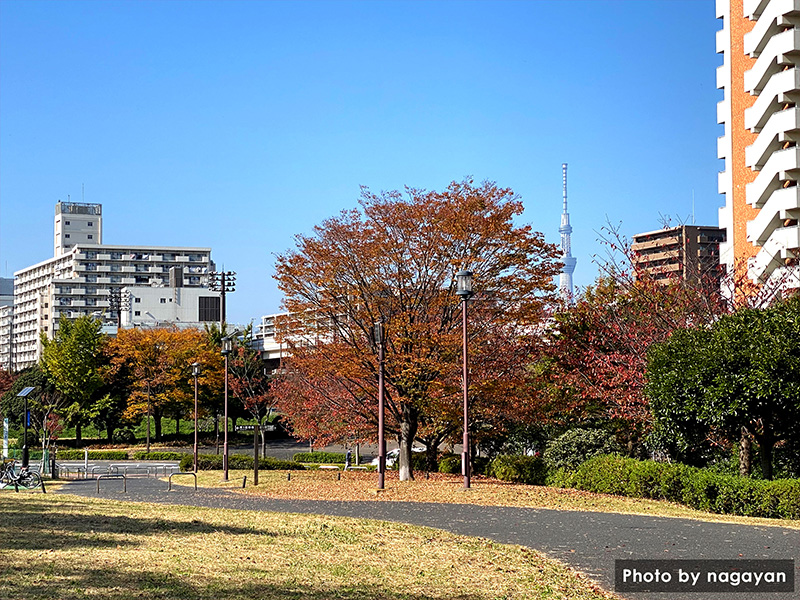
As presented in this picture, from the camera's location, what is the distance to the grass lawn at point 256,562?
9594 mm

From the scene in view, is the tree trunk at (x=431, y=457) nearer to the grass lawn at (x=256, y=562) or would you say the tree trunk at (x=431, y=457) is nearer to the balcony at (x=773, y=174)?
the balcony at (x=773, y=174)

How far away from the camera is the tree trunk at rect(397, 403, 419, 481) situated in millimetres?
30828

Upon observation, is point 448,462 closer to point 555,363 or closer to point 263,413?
point 555,363

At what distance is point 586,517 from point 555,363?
1226 centimetres

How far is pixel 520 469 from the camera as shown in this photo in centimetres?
2980

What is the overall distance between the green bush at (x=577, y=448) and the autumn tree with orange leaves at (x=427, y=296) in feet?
5.74

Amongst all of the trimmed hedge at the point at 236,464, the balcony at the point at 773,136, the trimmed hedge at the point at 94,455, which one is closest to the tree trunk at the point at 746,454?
the balcony at the point at 773,136

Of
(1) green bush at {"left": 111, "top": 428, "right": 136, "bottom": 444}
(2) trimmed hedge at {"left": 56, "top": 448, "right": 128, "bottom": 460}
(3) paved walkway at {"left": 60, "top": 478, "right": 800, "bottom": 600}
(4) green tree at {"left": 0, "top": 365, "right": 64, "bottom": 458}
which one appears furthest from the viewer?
(1) green bush at {"left": 111, "top": 428, "right": 136, "bottom": 444}

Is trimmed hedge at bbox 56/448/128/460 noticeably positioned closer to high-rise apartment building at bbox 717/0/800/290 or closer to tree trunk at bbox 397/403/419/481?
tree trunk at bbox 397/403/419/481

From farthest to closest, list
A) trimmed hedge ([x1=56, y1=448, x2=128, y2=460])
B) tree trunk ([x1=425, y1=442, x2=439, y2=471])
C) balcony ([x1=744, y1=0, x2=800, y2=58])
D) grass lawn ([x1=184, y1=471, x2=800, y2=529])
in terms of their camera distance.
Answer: trimmed hedge ([x1=56, y1=448, x2=128, y2=460]) → tree trunk ([x1=425, y1=442, x2=439, y2=471]) → balcony ([x1=744, y1=0, x2=800, y2=58]) → grass lawn ([x1=184, y1=471, x2=800, y2=529])

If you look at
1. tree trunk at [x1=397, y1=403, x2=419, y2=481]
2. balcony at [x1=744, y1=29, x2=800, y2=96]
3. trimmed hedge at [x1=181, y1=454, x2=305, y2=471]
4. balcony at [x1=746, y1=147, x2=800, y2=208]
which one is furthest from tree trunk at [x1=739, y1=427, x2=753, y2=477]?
trimmed hedge at [x1=181, y1=454, x2=305, y2=471]

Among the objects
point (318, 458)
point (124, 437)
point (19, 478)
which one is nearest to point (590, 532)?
point (19, 478)

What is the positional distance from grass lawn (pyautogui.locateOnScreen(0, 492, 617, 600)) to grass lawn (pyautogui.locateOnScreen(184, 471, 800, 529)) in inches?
249

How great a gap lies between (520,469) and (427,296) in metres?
6.41
